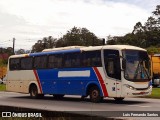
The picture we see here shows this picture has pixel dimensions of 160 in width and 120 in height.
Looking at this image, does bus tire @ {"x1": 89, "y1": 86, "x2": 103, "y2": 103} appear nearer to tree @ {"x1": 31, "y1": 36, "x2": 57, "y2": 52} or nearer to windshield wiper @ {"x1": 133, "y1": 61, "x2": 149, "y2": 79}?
windshield wiper @ {"x1": 133, "y1": 61, "x2": 149, "y2": 79}

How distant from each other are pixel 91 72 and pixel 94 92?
108 cm

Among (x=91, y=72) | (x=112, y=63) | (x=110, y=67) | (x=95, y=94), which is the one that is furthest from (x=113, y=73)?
(x=95, y=94)

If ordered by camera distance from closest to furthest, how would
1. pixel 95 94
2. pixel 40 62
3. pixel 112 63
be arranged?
pixel 112 63
pixel 95 94
pixel 40 62

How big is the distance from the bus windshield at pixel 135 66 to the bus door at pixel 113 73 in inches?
16.0

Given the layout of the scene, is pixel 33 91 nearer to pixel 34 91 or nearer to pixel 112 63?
pixel 34 91

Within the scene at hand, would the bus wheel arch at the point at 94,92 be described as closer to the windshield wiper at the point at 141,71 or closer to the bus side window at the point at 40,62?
the windshield wiper at the point at 141,71

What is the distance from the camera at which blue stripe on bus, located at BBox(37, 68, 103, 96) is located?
21.8 m

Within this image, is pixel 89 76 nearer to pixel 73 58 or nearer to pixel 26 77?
pixel 73 58

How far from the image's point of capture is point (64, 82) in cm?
2372

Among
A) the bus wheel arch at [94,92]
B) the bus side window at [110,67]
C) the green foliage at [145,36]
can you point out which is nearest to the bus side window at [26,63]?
the bus wheel arch at [94,92]

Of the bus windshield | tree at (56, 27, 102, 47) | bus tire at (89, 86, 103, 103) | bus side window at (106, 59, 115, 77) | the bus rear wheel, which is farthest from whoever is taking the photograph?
tree at (56, 27, 102, 47)

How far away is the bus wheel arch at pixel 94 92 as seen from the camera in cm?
2116

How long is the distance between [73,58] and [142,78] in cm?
448

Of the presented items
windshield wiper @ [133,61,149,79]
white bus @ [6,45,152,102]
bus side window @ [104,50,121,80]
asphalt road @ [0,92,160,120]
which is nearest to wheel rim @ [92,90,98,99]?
white bus @ [6,45,152,102]
